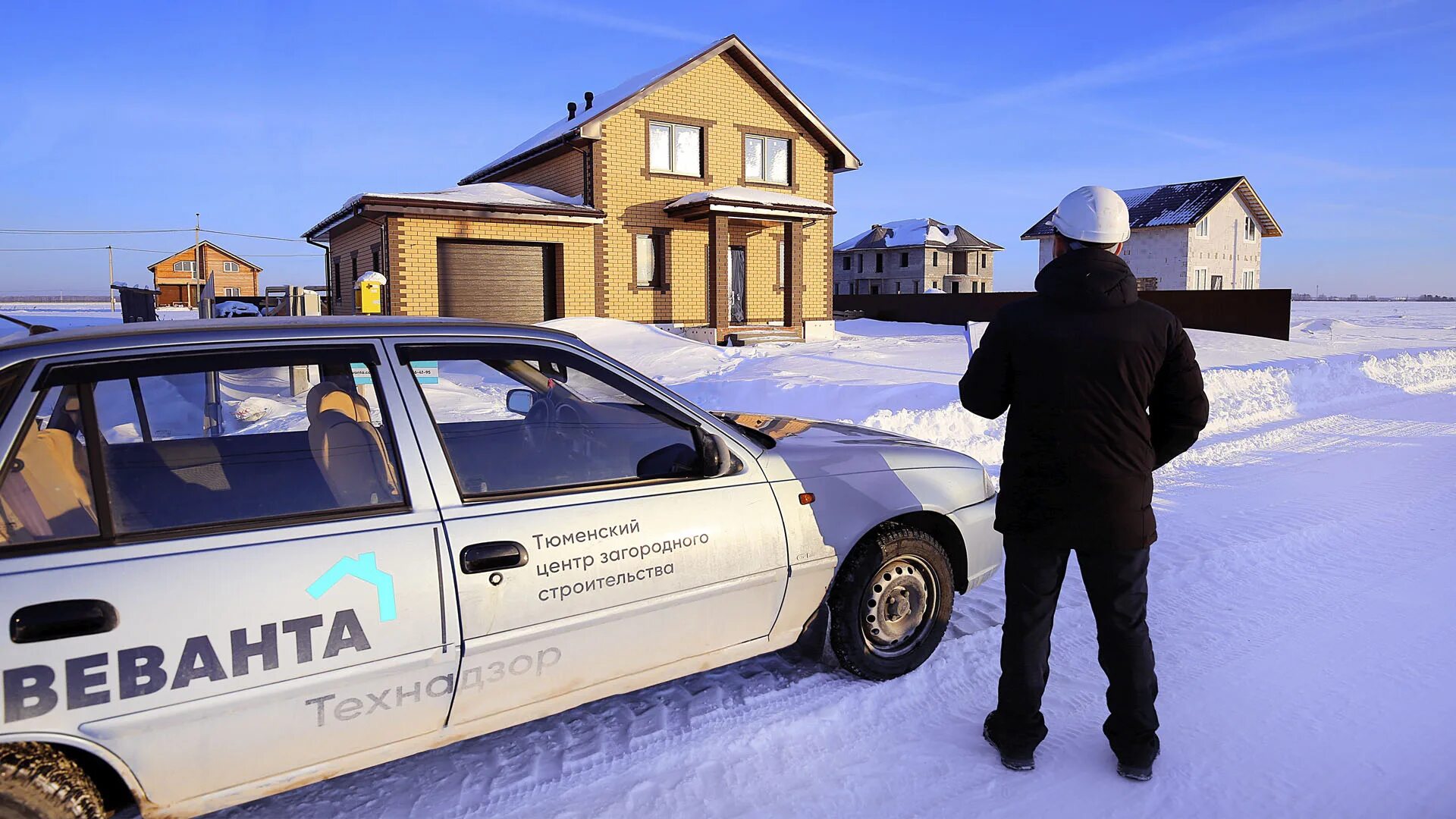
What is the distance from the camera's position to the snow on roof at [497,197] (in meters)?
19.3

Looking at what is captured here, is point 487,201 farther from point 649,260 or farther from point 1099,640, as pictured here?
point 1099,640

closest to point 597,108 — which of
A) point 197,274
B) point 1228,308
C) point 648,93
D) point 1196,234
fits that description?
point 648,93

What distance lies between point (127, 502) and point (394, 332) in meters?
0.89

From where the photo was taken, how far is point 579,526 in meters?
2.91

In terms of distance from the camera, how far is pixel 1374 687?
370 centimetres

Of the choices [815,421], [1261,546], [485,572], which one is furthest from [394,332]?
[1261,546]

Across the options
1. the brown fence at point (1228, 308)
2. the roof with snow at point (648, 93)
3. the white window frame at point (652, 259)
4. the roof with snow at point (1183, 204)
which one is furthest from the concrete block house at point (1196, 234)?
the white window frame at point (652, 259)

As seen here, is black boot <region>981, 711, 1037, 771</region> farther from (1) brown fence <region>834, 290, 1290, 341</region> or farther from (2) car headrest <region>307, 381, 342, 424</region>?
(1) brown fence <region>834, 290, 1290, 341</region>

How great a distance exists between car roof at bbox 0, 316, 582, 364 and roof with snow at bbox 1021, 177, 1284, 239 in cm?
4123

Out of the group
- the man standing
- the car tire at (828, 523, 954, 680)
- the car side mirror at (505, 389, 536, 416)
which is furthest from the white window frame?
the man standing

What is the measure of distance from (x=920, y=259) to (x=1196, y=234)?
829 inches

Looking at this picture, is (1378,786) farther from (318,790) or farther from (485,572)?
(318,790)

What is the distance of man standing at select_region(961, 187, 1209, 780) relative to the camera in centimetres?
299

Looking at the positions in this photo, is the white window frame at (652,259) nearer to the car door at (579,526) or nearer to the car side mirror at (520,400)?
the car side mirror at (520,400)
